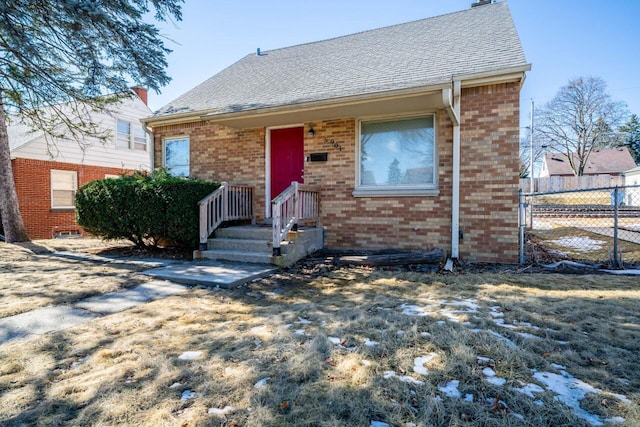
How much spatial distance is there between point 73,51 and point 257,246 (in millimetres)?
5783

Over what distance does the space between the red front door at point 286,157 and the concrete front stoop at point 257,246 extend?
170 cm

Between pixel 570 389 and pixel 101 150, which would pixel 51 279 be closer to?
pixel 570 389

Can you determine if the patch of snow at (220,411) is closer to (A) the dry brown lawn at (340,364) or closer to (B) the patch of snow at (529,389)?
(A) the dry brown lawn at (340,364)

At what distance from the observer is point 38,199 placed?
14.6m

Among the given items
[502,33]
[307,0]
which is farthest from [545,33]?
[307,0]

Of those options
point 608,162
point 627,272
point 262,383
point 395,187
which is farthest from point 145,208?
point 608,162

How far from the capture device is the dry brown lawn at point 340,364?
1899mm

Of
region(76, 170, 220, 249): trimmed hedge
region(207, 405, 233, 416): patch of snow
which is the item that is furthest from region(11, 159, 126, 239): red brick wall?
region(207, 405, 233, 416): patch of snow

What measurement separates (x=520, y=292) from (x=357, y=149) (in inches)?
166

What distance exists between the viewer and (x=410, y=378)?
2.24 meters

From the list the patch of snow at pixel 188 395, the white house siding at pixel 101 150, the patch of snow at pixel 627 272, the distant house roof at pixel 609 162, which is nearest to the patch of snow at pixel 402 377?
the patch of snow at pixel 188 395

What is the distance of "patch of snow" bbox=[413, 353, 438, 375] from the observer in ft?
7.65

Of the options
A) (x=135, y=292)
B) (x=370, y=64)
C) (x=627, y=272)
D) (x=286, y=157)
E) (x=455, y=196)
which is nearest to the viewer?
(x=135, y=292)

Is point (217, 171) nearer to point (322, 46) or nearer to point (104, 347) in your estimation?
point (322, 46)
